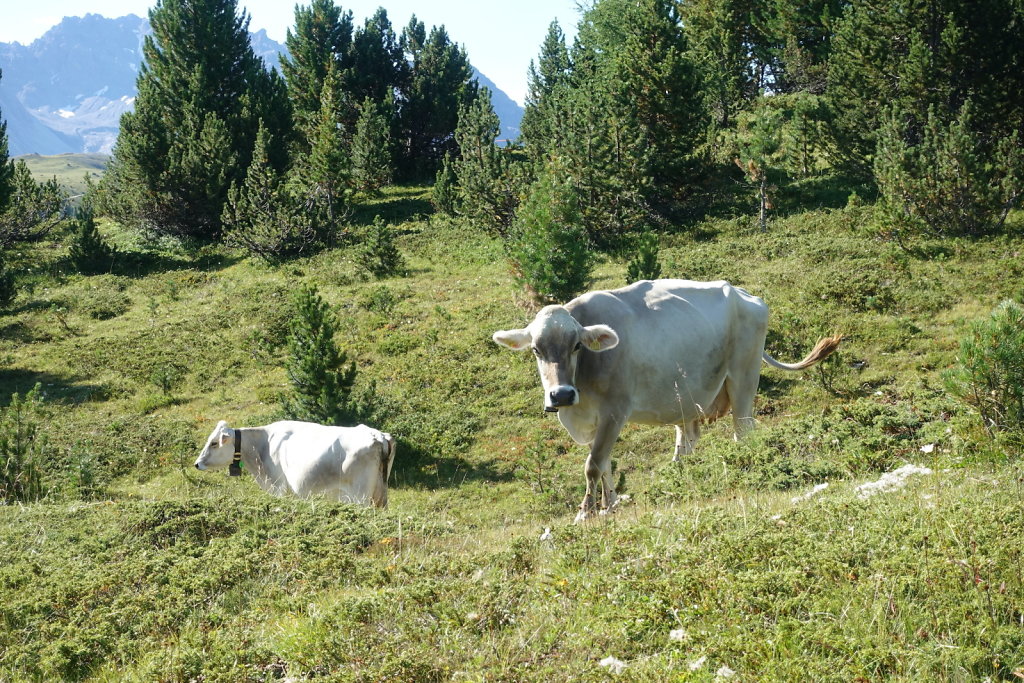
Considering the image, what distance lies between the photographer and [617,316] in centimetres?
884

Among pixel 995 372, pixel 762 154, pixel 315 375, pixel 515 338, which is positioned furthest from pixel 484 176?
pixel 995 372

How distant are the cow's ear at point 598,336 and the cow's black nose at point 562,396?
655 millimetres

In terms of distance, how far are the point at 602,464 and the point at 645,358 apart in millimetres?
1454

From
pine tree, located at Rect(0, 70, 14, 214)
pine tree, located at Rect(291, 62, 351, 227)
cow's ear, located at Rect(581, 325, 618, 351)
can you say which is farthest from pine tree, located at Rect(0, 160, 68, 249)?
cow's ear, located at Rect(581, 325, 618, 351)

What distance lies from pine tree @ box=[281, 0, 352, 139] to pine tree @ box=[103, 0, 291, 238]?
2549 mm

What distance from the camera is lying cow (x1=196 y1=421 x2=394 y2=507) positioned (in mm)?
9758

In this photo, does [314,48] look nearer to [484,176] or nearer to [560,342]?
[484,176]

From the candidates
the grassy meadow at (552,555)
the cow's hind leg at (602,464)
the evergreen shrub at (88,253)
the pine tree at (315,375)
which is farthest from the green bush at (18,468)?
the evergreen shrub at (88,253)

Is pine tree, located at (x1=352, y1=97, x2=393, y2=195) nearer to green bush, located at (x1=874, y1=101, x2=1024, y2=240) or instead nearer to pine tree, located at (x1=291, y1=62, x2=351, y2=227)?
pine tree, located at (x1=291, y1=62, x2=351, y2=227)

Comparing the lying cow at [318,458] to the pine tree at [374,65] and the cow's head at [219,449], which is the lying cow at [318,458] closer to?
the cow's head at [219,449]

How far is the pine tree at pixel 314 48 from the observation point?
46.2 meters

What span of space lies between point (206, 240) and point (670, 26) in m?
23.2

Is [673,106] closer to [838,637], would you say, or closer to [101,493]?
[101,493]

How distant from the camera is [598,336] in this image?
7992 millimetres
